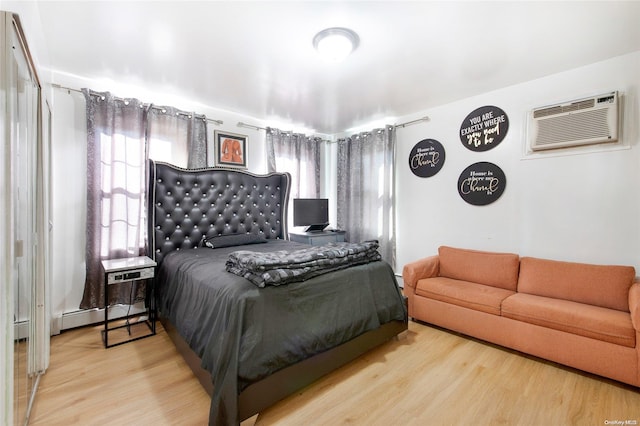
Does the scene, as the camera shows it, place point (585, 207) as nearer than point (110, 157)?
Yes

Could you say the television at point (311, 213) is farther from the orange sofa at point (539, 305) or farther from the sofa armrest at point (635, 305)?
the sofa armrest at point (635, 305)

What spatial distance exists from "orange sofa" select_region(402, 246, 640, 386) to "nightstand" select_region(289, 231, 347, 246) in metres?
1.43

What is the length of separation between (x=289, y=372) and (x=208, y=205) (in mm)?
2265

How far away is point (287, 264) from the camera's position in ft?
6.00

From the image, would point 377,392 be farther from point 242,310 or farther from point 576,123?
point 576,123

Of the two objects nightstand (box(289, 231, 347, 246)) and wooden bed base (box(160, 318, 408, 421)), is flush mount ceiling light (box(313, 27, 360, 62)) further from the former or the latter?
nightstand (box(289, 231, 347, 246))

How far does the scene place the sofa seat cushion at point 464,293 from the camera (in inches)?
97.0

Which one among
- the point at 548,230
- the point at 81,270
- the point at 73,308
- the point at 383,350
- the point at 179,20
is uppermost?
the point at 179,20

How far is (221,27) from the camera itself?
1.99m

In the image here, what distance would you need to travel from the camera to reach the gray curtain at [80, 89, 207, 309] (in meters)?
2.73

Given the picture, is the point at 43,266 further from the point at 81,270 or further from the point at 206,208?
the point at 206,208

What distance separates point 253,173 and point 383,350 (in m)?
2.64

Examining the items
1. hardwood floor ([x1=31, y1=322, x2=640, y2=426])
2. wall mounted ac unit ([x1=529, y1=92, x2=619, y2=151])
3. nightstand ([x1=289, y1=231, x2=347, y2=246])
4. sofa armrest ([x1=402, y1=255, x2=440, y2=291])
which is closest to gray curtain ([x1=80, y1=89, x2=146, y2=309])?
hardwood floor ([x1=31, y1=322, x2=640, y2=426])

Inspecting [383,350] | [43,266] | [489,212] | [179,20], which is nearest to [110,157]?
[43,266]
